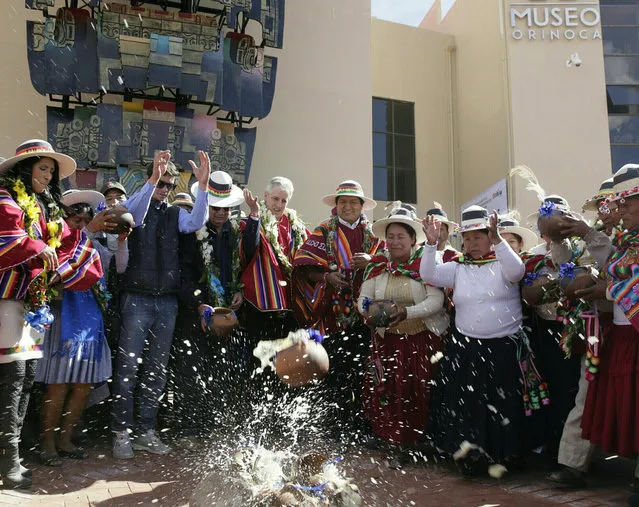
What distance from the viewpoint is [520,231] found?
540cm

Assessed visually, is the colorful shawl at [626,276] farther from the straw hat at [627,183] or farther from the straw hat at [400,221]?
the straw hat at [400,221]

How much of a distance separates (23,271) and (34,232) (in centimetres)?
25

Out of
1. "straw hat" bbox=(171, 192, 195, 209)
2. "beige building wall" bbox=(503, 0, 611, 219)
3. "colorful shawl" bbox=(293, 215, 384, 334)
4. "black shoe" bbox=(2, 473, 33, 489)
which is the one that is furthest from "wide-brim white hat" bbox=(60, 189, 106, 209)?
"beige building wall" bbox=(503, 0, 611, 219)

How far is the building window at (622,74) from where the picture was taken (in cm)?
1379

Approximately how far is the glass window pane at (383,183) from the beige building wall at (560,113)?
9.90 feet

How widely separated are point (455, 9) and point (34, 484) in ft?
50.5

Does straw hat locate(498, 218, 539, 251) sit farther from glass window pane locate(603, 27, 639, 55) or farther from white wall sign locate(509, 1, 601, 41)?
glass window pane locate(603, 27, 639, 55)

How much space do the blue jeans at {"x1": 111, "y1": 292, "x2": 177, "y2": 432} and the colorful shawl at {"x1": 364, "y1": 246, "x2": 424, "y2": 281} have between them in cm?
161

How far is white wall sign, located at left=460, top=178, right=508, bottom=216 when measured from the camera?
13.0m

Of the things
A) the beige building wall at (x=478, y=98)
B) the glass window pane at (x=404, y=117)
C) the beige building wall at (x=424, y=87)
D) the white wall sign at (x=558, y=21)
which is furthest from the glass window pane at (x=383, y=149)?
the white wall sign at (x=558, y=21)

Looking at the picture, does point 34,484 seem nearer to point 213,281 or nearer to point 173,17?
point 213,281

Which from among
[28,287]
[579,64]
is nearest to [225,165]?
[28,287]

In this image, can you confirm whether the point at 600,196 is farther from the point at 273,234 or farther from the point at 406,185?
the point at 406,185

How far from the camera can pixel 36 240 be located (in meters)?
3.70
